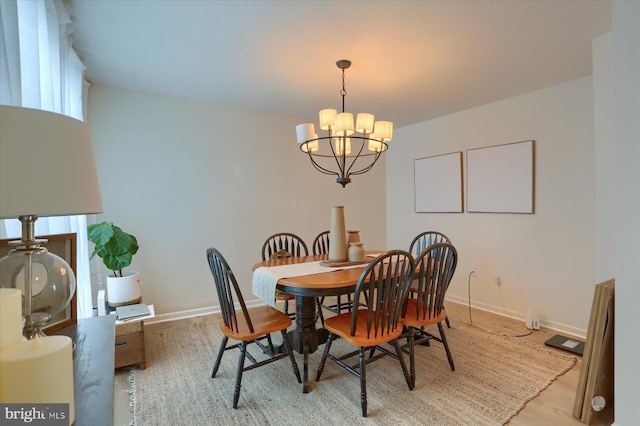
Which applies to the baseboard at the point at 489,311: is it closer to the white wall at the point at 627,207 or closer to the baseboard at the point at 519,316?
the baseboard at the point at 519,316

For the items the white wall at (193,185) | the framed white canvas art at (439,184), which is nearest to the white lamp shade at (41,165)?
the white wall at (193,185)

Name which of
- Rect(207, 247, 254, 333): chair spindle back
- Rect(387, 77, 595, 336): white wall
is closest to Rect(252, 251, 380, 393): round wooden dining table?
Rect(207, 247, 254, 333): chair spindle back

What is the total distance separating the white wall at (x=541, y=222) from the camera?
9.45ft

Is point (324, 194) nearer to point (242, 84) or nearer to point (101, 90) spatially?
point (242, 84)

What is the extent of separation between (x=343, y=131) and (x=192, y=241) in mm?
2137

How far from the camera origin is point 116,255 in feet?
8.27

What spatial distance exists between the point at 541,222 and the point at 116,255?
3922 millimetres

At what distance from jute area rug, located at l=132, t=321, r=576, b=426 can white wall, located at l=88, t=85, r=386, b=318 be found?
0.90m

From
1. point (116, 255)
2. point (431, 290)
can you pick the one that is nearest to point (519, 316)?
point (431, 290)

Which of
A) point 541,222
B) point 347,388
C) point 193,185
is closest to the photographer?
point 347,388

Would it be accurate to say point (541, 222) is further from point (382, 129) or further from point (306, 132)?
point (306, 132)

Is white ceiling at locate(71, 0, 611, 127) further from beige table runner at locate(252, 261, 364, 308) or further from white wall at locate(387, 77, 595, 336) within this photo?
beige table runner at locate(252, 261, 364, 308)

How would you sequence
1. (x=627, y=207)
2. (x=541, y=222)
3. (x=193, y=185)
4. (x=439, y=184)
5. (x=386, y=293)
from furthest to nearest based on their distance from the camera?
(x=439, y=184) → (x=193, y=185) → (x=541, y=222) → (x=386, y=293) → (x=627, y=207)

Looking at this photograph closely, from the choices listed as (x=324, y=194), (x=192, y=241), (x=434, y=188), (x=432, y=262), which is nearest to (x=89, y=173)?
(x=432, y=262)
